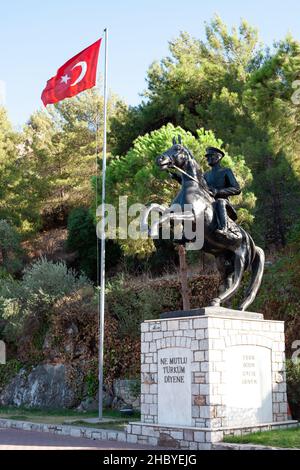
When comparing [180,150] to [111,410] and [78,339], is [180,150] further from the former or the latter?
[78,339]

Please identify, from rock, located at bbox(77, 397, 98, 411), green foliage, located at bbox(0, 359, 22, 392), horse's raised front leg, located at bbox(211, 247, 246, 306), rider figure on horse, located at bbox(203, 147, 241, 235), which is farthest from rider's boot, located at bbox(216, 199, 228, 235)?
green foliage, located at bbox(0, 359, 22, 392)

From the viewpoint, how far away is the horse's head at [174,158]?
10922 mm

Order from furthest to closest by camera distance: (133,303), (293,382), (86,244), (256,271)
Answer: (86,244), (133,303), (256,271), (293,382)

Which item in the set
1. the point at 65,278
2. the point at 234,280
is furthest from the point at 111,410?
the point at 234,280

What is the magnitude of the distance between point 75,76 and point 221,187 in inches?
270

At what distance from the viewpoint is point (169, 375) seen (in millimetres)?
10719

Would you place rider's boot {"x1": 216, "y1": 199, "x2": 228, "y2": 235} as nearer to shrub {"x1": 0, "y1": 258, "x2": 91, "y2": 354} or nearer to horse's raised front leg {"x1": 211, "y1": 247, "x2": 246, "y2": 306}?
horse's raised front leg {"x1": 211, "y1": 247, "x2": 246, "y2": 306}

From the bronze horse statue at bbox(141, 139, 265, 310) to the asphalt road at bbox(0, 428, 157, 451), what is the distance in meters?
3.09

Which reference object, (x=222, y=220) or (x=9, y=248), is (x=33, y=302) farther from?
(x=222, y=220)

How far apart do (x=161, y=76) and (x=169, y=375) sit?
20822mm

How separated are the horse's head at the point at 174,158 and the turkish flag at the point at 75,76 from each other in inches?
223

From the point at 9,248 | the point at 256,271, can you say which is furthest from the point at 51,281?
the point at 256,271

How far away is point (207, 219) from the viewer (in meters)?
10.9
